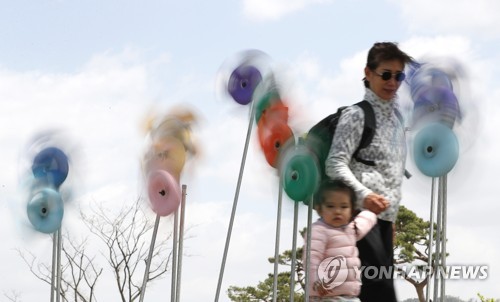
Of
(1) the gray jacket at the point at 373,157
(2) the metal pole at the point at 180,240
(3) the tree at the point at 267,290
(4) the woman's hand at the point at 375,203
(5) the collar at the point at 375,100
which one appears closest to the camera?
(4) the woman's hand at the point at 375,203

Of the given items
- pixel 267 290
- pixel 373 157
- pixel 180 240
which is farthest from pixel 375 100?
pixel 267 290

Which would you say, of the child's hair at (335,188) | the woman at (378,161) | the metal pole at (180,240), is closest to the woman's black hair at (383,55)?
the woman at (378,161)

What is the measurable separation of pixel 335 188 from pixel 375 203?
0.16 metres

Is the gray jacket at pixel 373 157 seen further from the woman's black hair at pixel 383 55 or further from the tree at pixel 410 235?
the tree at pixel 410 235

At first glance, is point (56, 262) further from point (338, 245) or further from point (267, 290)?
point (267, 290)

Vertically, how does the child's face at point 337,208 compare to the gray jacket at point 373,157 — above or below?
below

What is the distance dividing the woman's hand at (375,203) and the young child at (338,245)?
5cm

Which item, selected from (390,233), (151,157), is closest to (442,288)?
(390,233)

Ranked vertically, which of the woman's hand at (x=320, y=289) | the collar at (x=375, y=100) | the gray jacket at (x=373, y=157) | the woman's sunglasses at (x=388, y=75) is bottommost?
the woman's hand at (x=320, y=289)

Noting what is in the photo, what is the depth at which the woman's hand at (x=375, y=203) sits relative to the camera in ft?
11.5

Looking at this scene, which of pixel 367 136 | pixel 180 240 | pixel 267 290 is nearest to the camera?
pixel 367 136

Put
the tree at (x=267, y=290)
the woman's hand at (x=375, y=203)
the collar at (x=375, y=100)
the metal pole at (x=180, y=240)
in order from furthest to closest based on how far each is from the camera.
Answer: the tree at (x=267, y=290) → the metal pole at (x=180, y=240) → the collar at (x=375, y=100) → the woman's hand at (x=375, y=203)

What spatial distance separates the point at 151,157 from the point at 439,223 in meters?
1.65

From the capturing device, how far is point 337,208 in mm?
3529
